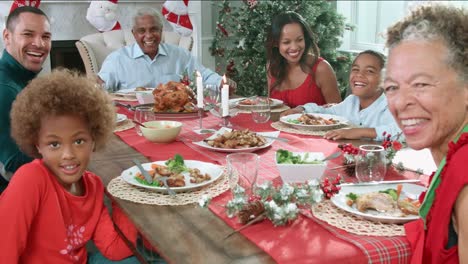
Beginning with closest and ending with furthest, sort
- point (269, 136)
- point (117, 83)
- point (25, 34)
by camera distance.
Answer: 1. point (269, 136)
2. point (25, 34)
3. point (117, 83)

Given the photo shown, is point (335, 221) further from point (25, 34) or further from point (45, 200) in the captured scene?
point (25, 34)

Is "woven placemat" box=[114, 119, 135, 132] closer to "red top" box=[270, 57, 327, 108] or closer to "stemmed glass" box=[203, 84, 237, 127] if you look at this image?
"stemmed glass" box=[203, 84, 237, 127]

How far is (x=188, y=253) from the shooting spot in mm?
1035

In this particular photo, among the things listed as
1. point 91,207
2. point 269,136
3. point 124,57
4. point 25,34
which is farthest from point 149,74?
point 91,207

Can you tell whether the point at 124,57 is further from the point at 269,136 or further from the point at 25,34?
the point at 269,136

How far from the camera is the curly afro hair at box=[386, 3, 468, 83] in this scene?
1.00 metres

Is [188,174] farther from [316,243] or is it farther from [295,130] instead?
[295,130]

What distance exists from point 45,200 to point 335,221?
2.51 feet

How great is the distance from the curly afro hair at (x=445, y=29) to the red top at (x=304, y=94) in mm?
2027

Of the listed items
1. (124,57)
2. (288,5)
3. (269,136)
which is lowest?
(269,136)

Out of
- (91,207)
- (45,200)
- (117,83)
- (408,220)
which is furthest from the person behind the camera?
(117,83)

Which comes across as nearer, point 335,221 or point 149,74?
point 335,221

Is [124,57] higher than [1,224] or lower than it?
higher

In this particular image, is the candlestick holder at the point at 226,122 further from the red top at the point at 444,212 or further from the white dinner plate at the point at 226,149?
the red top at the point at 444,212
